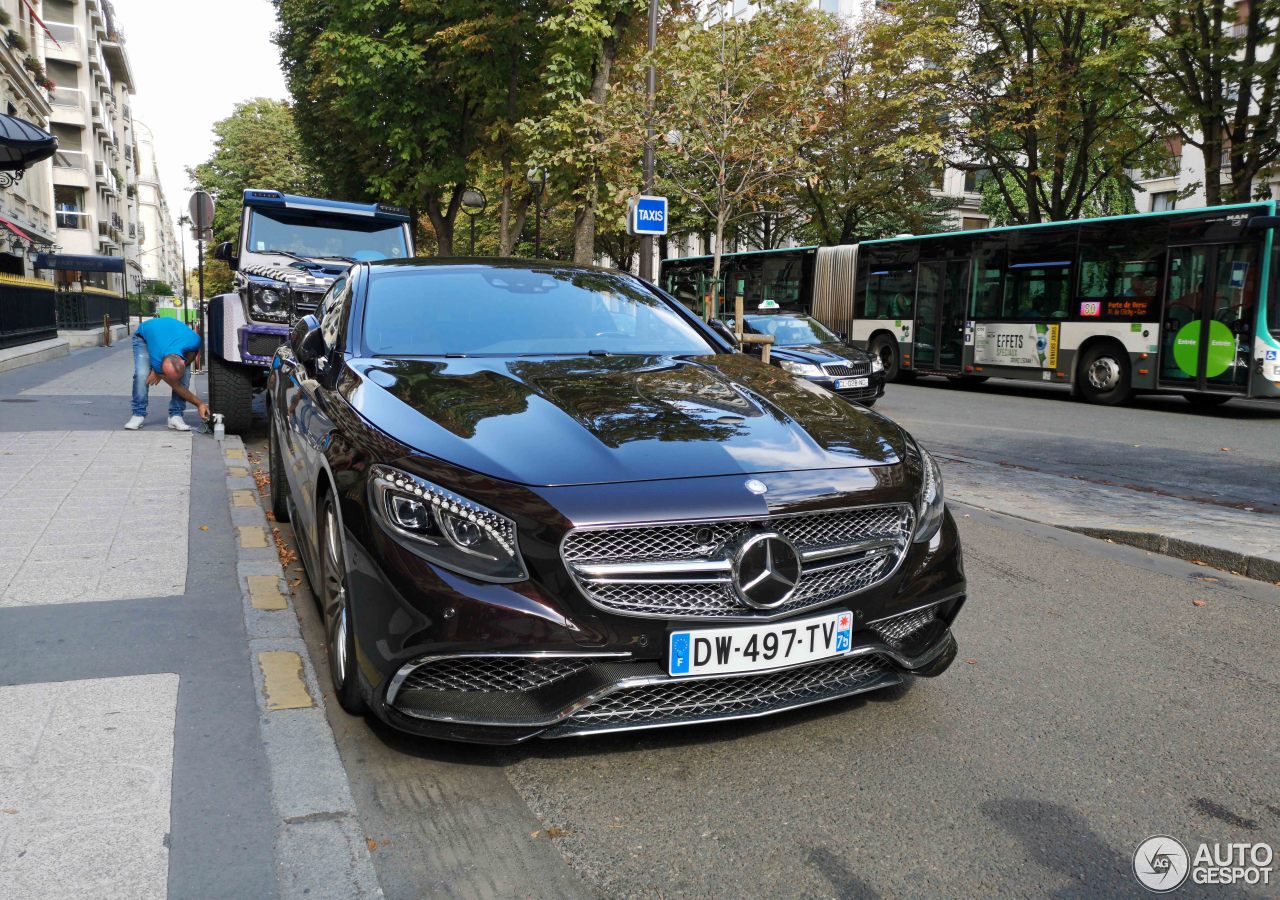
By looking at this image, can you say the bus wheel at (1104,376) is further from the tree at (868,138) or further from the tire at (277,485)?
the tire at (277,485)

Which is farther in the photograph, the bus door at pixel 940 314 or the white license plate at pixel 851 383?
the bus door at pixel 940 314

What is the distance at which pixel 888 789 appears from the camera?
3.08m

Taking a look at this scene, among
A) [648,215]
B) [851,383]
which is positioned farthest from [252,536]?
[648,215]

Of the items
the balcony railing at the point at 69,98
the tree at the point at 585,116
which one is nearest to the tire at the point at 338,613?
the tree at the point at 585,116

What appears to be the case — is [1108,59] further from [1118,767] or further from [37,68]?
[37,68]

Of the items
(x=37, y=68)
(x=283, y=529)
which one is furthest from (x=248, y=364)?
(x=37, y=68)

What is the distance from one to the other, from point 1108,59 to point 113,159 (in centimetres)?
7917

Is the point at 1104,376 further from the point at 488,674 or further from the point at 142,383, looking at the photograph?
the point at 488,674

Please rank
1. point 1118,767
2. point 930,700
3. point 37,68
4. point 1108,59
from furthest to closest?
point 37,68 < point 1108,59 < point 930,700 < point 1118,767

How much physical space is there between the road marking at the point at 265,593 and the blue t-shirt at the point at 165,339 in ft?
19.1

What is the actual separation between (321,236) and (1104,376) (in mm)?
13093

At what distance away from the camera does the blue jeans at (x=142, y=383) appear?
1020cm

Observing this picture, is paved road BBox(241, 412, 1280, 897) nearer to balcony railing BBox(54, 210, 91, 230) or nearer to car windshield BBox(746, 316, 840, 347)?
car windshield BBox(746, 316, 840, 347)

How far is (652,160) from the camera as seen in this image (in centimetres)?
1884
